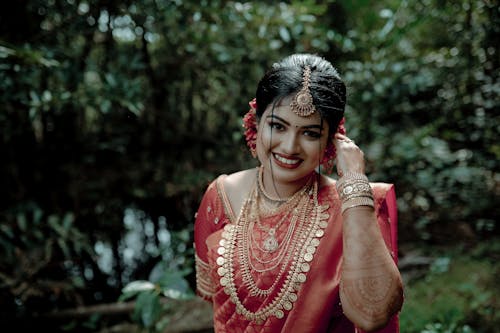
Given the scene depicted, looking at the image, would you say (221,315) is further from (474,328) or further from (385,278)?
(474,328)

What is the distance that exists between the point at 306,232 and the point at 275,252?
113mm

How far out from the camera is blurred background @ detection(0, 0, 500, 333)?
9.04 feet

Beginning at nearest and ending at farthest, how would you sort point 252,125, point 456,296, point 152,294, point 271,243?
point 271,243, point 252,125, point 152,294, point 456,296

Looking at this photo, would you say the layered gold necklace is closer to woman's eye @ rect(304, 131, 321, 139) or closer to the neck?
the neck

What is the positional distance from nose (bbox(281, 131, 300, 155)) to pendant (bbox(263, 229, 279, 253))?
0.28 m

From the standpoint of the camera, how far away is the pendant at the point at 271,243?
1.46 metres

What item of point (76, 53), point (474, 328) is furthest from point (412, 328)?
point (76, 53)

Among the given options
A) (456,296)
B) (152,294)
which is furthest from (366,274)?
(456,296)

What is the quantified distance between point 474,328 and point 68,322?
8.01ft

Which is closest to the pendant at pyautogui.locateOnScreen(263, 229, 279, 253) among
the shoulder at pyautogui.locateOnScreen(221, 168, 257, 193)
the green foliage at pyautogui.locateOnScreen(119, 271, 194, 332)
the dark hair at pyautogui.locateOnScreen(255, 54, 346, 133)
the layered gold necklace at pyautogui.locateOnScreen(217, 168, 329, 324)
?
the layered gold necklace at pyautogui.locateOnScreen(217, 168, 329, 324)

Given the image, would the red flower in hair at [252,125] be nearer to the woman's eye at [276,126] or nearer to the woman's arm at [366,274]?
the woman's eye at [276,126]

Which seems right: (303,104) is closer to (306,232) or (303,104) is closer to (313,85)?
(313,85)

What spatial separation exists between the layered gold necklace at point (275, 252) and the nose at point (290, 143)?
21 centimetres

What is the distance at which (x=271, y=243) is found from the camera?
1470 mm
